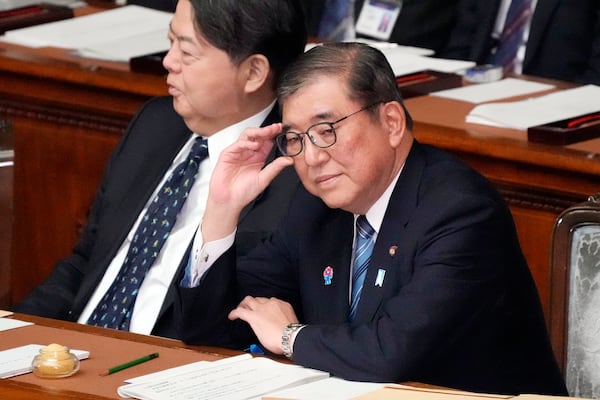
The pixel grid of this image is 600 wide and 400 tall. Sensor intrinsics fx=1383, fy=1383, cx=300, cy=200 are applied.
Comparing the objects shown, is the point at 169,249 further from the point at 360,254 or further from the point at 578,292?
the point at 578,292

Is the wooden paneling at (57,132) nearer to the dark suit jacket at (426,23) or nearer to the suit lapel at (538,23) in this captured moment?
the suit lapel at (538,23)

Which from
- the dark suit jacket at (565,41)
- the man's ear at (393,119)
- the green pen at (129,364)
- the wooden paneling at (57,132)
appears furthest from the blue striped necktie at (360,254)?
the dark suit jacket at (565,41)

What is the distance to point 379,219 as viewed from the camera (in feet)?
9.58

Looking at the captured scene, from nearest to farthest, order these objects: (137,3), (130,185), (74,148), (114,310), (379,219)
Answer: (379,219) < (114,310) < (130,185) < (74,148) < (137,3)

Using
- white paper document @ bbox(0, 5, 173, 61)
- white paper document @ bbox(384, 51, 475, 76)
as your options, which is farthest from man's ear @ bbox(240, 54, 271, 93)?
white paper document @ bbox(0, 5, 173, 61)

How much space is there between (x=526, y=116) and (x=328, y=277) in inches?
46.2

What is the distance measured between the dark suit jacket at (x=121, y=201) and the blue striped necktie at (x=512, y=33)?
6.13 ft

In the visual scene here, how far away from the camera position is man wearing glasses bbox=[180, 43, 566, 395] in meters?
2.68

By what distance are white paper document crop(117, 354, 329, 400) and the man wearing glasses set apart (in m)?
0.09

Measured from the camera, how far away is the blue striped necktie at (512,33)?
16.9ft

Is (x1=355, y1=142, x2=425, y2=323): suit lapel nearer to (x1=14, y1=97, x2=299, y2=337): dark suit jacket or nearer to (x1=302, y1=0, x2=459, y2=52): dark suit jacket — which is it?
(x1=14, y1=97, x2=299, y2=337): dark suit jacket

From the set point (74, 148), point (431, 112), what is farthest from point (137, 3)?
point (431, 112)

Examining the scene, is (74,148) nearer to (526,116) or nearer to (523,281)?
(526,116)

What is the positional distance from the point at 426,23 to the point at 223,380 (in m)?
3.31
